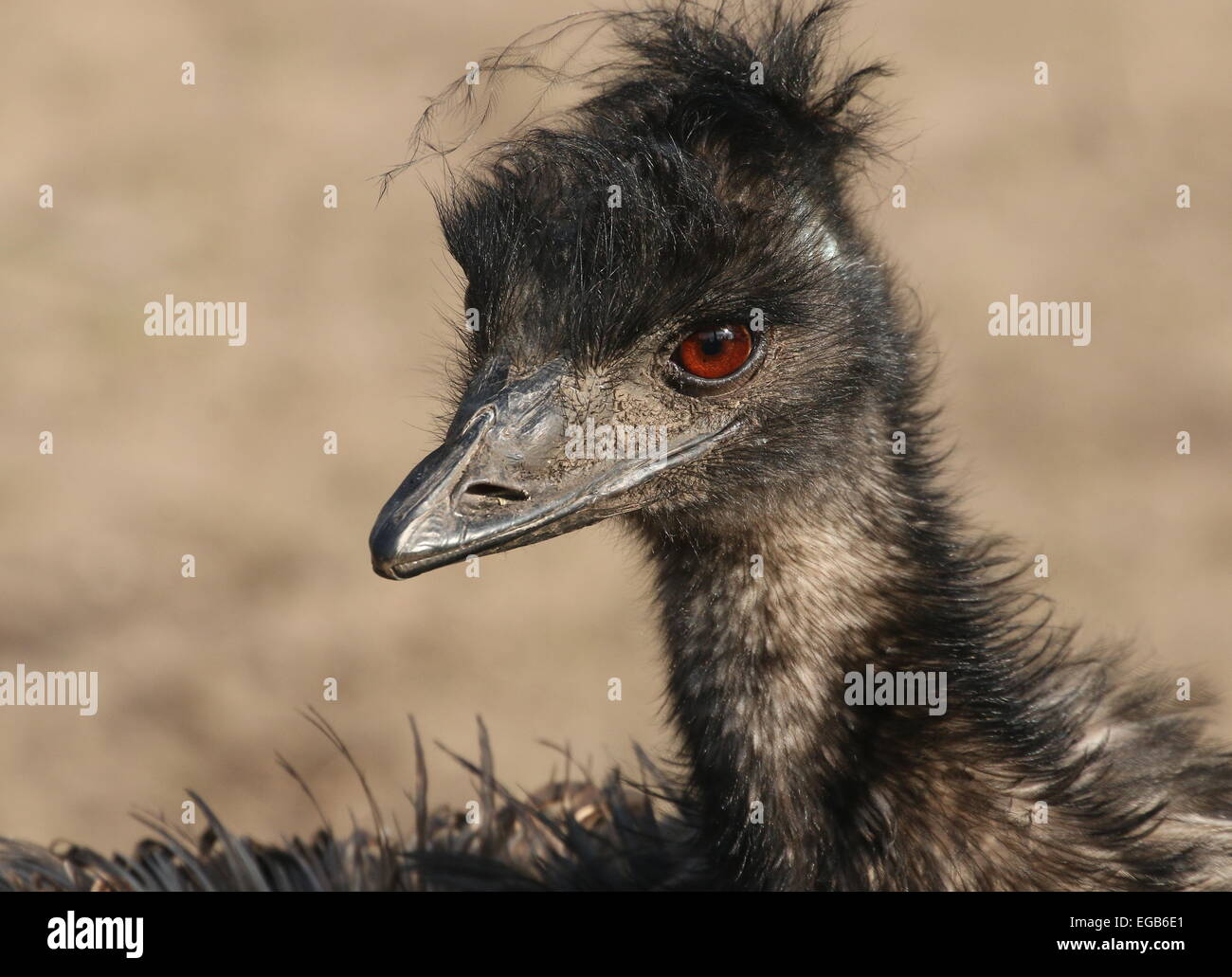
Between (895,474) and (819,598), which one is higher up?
(895,474)

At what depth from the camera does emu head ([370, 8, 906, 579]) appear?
2.73 m

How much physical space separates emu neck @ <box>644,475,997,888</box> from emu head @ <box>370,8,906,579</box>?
0.11 m

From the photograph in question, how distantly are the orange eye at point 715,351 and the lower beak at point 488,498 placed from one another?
0.16 metres

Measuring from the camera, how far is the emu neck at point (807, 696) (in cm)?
274

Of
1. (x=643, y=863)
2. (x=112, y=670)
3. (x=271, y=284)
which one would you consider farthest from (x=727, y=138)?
(x=271, y=284)

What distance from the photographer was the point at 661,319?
9.15 ft

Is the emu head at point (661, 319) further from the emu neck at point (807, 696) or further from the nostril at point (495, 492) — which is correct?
the emu neck at point (807, 696)

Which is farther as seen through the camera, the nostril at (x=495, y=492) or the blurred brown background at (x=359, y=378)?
the blurred brown background at (x=359, y=378)

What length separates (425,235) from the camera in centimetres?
782
